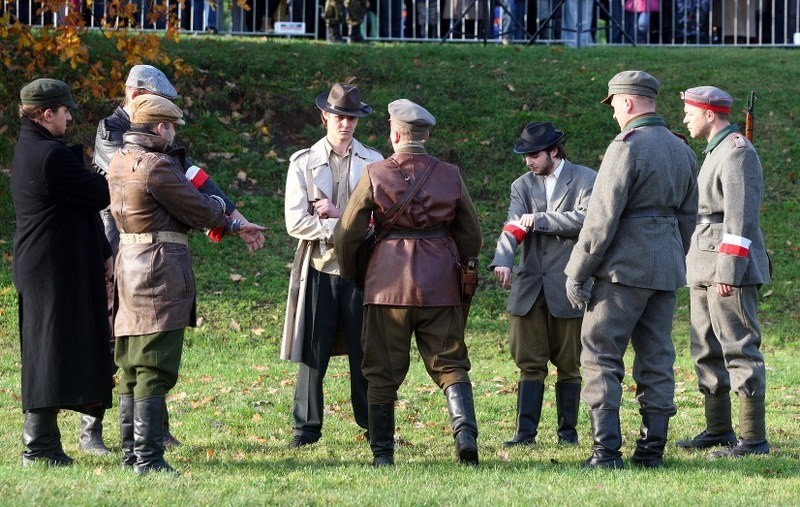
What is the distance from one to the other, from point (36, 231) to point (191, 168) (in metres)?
0.96

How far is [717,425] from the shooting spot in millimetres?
8125

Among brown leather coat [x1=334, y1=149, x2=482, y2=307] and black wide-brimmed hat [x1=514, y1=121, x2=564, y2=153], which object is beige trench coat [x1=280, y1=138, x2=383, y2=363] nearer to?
brown leather coat [x1=334, y1=149, x2=482, y2=307]

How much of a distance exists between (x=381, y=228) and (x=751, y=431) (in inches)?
104

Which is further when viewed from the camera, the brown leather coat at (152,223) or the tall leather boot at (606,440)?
the tall leather boot at (606,440)

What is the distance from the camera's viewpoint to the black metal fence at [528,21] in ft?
70.4

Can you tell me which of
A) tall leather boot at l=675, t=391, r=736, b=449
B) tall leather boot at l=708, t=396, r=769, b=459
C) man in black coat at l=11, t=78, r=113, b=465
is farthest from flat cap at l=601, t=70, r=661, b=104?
man in black coat at l=11, t=78, r=113, b=465

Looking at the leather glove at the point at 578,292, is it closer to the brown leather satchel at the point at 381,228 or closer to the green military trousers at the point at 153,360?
the brown leather satchel at the point at 381,228

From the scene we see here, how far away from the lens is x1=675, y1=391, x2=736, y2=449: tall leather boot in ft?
26.6

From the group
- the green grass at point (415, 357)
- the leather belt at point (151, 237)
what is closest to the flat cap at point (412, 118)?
the leather belt at point (151, 237)

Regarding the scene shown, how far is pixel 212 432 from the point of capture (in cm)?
863

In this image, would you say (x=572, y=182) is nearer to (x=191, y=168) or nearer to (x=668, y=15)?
(x=191, y=168)

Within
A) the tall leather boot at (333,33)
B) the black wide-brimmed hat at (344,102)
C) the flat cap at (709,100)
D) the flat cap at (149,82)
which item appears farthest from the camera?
the tall leather boot at (333,33)

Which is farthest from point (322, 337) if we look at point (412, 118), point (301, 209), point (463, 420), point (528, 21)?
point (528, 21)

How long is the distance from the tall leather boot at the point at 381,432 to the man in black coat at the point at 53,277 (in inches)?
61.4
